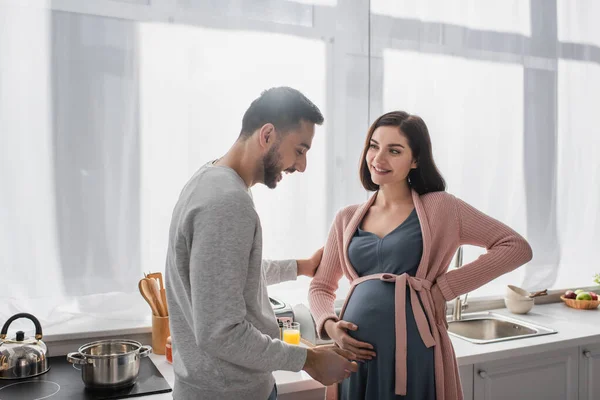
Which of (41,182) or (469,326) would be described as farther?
(469,326)

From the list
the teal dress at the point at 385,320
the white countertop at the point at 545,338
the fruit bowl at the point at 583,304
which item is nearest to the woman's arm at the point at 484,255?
the teal dress at the point at 385,320

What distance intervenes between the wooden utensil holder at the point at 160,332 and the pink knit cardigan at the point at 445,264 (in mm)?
600

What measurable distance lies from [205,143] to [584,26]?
88.6 inches

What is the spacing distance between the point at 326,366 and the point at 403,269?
1.47 feet

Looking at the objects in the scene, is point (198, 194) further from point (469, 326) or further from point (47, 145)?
point (469, 326)

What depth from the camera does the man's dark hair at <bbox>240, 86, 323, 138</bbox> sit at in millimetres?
1386

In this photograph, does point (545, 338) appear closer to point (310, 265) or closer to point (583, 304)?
point (583, 304)

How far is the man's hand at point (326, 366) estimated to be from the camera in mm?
1436

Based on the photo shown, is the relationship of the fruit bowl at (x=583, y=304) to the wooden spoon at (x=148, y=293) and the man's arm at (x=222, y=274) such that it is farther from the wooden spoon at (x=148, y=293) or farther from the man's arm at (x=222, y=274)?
the man's arm at (x=222, y=274)

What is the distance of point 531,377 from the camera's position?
2.24m

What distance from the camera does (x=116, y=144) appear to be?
7.01ft

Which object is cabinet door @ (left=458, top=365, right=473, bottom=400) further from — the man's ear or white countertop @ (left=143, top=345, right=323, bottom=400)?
the man's ear

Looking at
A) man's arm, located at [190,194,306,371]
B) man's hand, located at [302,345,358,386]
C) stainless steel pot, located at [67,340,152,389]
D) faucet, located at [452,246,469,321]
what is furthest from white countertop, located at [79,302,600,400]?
man's arm, located at [190,194,306,371]

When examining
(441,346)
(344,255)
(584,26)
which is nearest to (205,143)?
(344,255)
